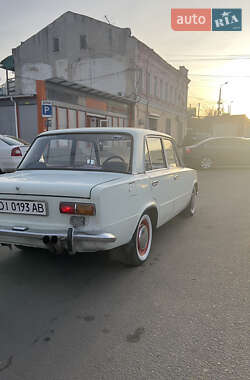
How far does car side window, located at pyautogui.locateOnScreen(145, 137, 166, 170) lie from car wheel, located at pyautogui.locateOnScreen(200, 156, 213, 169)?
1015cm

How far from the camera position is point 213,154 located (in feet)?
45.7

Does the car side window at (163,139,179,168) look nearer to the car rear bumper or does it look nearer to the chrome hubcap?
the chrome hubcap

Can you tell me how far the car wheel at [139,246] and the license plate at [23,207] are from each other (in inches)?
39.9

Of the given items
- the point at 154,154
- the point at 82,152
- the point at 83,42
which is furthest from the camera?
the point at 83,42

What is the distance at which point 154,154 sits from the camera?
404 cm

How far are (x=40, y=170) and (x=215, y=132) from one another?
48.4 meters

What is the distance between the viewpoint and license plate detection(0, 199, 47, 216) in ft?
9.54

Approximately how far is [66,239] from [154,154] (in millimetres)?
1852

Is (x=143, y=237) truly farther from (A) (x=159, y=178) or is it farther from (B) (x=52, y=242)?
(B) (x=52, y=242)

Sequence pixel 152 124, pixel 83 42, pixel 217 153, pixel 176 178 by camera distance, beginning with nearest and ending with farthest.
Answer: pixel 176 178 < pixel 217 153 < pixel 83 42 < pixel 152 124

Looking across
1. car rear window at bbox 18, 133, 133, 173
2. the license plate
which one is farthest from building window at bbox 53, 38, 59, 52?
the license plate

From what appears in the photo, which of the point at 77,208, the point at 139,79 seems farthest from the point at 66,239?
the point at 139,79

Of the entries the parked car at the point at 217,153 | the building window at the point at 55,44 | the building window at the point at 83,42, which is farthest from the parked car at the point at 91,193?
the building window at the point at 55,44

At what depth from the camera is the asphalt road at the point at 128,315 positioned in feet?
6.61
